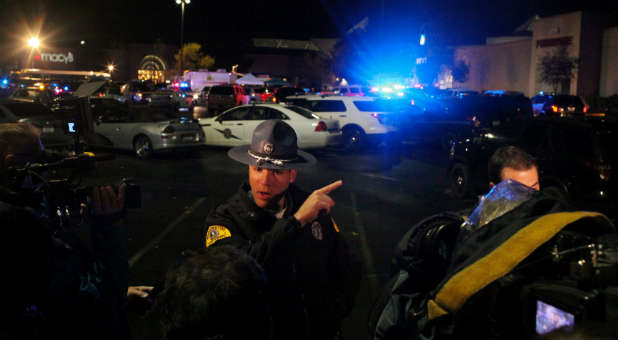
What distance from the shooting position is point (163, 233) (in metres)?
7.79

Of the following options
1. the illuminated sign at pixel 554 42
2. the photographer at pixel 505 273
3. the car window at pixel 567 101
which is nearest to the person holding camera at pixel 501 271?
the photographer at pixel 505 273

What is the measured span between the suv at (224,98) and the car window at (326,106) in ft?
48.5

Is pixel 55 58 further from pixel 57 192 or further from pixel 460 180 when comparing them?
pixel 57 192

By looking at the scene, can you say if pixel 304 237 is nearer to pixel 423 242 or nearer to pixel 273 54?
pixel 423 242

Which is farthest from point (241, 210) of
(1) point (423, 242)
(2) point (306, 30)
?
(2) point (306, 30)

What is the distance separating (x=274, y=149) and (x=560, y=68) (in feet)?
136

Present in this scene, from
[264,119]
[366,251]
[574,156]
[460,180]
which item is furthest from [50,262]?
[264,119]

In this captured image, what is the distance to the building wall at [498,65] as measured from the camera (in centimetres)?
4888

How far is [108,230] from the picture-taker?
2.38 meters

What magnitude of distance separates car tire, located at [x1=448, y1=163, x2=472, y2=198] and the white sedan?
613 centimetres

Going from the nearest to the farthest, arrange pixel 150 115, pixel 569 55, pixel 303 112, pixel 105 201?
pixel 105 201 < pixel 150 115 < pixel 303 112 < pixel 569 55

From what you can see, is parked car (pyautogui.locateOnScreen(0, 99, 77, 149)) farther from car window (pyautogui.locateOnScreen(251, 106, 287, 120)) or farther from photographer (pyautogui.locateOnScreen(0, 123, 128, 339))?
photographer (pyautogui.locateOnScreen(0, 123, 128, 339))

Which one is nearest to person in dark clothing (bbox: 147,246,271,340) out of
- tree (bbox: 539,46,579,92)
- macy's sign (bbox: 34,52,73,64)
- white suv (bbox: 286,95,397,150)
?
white suv (bbox: 286,95,397,150)

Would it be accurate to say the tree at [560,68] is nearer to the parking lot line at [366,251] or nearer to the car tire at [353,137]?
the car tire at [353,137]
